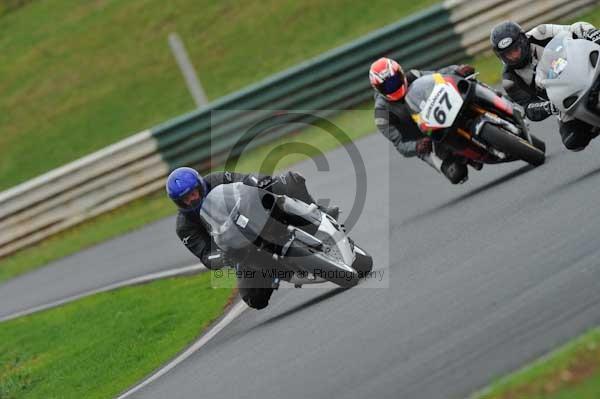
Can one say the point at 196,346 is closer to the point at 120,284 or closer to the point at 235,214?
the point at 235,214

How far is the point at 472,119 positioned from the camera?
10820mm

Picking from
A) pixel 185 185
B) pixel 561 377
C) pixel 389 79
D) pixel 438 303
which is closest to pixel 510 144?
pixel 389 79

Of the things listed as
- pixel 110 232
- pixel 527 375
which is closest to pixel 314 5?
pixel 110 232

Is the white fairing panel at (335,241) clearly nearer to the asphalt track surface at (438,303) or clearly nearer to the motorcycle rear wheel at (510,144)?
the asphalt track surface at (438,303)

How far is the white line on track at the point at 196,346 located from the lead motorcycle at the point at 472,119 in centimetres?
246

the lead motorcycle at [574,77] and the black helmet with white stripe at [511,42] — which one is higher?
the lead motorcycle at [574,77]

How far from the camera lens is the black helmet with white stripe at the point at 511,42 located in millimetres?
10453

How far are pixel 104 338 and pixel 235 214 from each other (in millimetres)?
3476

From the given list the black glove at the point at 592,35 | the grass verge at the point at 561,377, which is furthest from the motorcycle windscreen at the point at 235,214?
the grass verge at the point at 561,377

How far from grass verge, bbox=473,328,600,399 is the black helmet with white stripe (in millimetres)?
4827

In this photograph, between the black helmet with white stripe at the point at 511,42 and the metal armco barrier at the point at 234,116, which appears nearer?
the black helmet with white stripe at the point at 511,42

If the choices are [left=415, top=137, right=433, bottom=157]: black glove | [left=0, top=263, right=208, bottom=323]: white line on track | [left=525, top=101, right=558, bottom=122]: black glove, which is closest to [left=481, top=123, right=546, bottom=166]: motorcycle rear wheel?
[left=525, top=101, right=558, bottom=122]: black glove

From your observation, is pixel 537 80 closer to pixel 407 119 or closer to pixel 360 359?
pixel 407 119

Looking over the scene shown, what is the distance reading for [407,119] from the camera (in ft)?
39.0
